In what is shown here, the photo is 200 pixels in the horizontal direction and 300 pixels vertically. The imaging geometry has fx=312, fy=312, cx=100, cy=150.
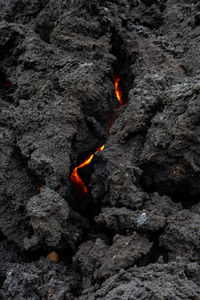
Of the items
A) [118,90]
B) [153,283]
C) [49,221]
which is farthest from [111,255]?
[118,90]

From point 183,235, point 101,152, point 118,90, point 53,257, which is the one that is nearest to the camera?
point 183,235

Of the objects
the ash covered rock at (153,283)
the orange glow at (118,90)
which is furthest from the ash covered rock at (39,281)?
the orange glow at (118,90)

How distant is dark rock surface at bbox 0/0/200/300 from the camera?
95.7 inches

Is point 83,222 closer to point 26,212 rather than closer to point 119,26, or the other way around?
point 26,212

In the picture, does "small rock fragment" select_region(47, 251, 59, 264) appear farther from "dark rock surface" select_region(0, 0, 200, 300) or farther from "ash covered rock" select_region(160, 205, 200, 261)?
"ash covered rock" select_region(160, 205, 200, 261)

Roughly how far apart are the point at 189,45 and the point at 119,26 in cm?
86

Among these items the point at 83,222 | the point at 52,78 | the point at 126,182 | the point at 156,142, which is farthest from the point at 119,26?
the point at 83,222

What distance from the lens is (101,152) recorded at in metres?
A: 3.04

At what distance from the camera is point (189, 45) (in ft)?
11.3

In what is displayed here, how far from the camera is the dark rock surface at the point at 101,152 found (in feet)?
7.97

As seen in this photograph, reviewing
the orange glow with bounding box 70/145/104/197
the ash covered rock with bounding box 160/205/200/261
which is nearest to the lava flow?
the orange glow with bounding box 70/145/104/197

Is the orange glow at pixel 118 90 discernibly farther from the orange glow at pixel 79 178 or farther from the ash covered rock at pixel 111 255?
the ash covered rock at pixel 111 255

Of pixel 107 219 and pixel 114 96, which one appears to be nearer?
pixel 107 219

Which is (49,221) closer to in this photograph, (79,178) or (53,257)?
(53,257)
